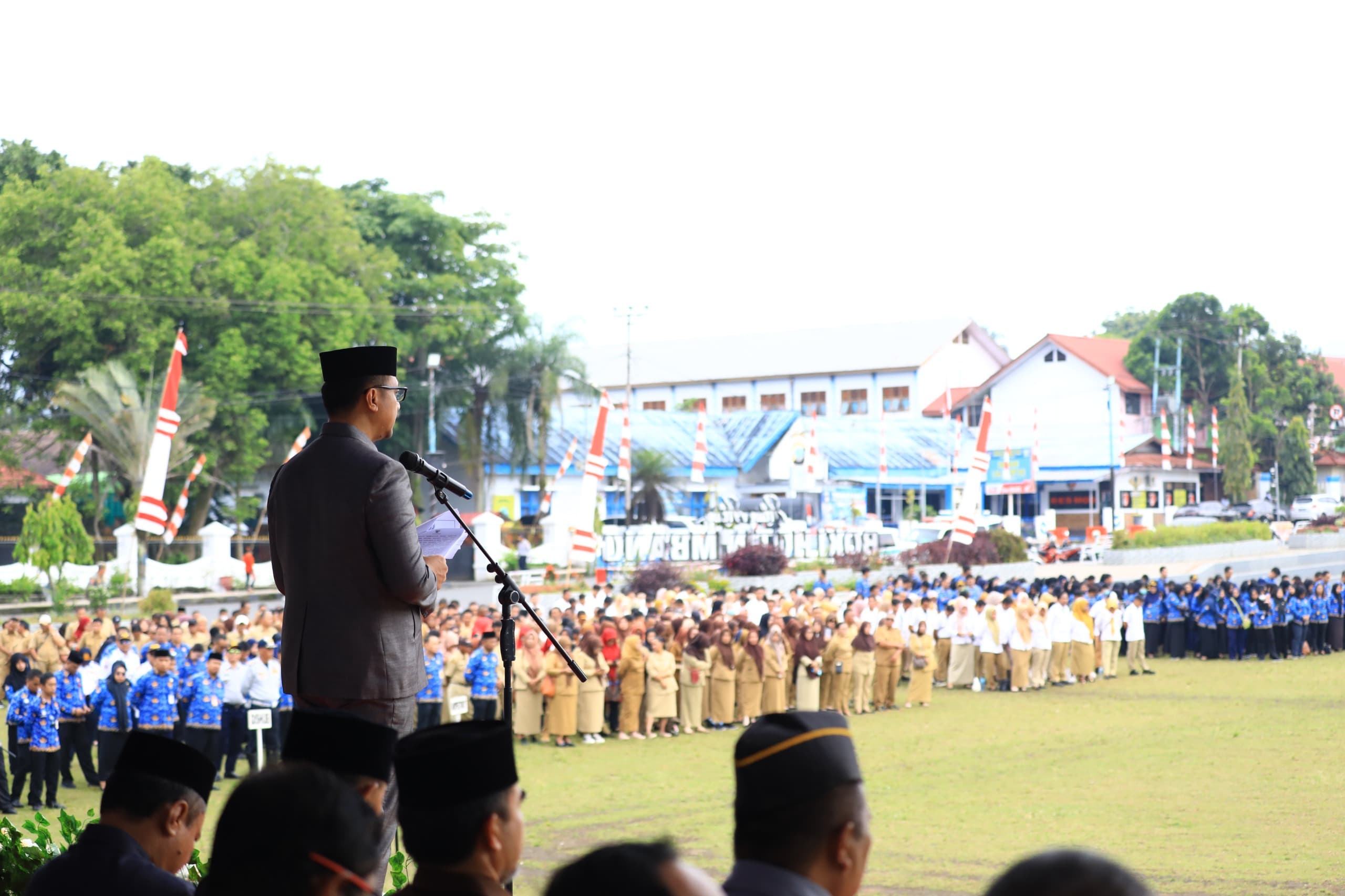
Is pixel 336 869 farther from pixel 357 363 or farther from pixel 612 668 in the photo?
pixel 612 668

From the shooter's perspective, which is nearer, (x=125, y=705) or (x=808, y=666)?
(x=125, y=705)

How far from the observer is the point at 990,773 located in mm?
15438

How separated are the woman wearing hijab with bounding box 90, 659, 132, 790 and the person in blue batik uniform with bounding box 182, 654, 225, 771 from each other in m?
0.64

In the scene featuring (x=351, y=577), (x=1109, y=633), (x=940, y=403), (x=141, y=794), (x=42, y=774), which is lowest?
(x=42, y=774)

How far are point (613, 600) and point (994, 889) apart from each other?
77.8 feet

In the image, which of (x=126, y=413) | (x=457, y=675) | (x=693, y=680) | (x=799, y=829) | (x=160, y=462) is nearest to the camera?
(x=799, y=829)

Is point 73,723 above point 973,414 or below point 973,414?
below

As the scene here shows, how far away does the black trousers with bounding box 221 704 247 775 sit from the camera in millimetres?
15477

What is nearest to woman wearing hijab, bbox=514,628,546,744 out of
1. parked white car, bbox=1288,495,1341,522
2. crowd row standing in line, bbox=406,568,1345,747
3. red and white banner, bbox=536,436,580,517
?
crowd row standing in line, bbox=406,568,1345,747

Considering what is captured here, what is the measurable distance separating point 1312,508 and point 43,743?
5303 cm

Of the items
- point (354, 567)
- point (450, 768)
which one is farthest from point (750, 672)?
point (450, 768)

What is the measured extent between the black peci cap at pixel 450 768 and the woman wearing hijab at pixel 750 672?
17209 millimetres

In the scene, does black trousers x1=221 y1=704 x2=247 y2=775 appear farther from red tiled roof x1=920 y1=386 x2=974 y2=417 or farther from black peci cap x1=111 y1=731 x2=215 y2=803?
red tiled roof x1=920 y1=386 x2=974 y2=417

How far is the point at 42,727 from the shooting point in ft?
45.7
